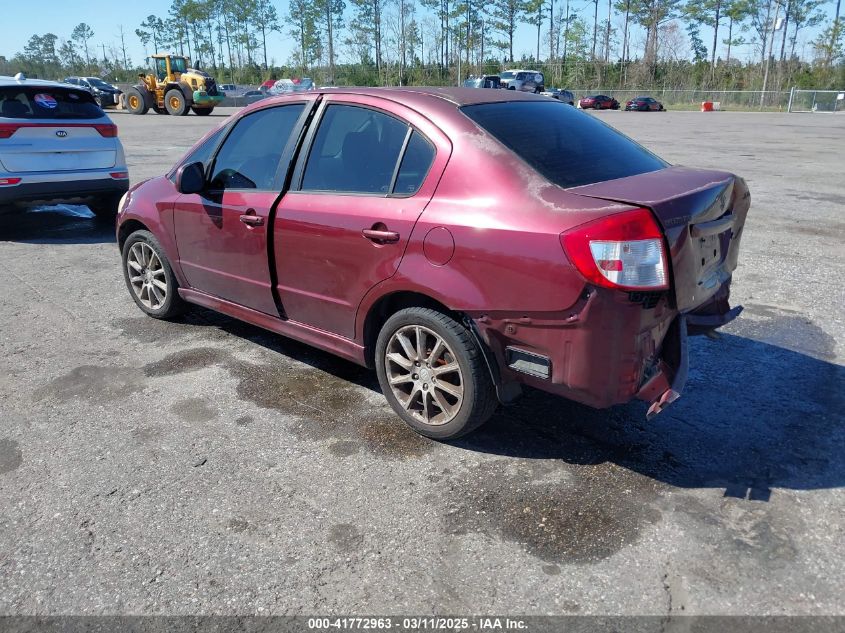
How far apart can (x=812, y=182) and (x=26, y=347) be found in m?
12.4

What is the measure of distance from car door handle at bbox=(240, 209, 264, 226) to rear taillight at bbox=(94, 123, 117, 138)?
5.40 metres

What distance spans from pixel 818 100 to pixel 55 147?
5488cm

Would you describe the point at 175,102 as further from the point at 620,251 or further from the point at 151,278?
the point at 620,251

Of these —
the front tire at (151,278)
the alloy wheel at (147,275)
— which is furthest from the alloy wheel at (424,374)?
the alloy wheel at (147,275)

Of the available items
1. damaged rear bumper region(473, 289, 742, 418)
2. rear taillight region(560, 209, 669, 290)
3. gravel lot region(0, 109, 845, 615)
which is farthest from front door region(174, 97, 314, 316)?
rear taillight region(560, 209, 669, 290)

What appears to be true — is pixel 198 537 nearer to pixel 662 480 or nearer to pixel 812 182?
pixel 662 480

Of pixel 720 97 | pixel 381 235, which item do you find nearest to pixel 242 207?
pixel 381 235

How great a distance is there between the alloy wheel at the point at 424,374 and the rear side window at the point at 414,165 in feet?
2.29

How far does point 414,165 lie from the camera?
11.2 feet

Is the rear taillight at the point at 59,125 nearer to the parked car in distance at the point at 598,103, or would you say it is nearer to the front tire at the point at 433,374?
the front tire at the point at 433,374

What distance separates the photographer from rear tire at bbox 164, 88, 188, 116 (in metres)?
32.8

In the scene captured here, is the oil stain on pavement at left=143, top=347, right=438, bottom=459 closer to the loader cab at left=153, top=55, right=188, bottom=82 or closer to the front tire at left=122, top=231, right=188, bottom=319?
the front tire at left=122, top=231, right=188, bottom=319

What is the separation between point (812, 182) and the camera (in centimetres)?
1207

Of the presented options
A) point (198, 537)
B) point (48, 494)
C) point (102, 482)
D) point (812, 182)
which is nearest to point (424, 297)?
point (198, 537)
